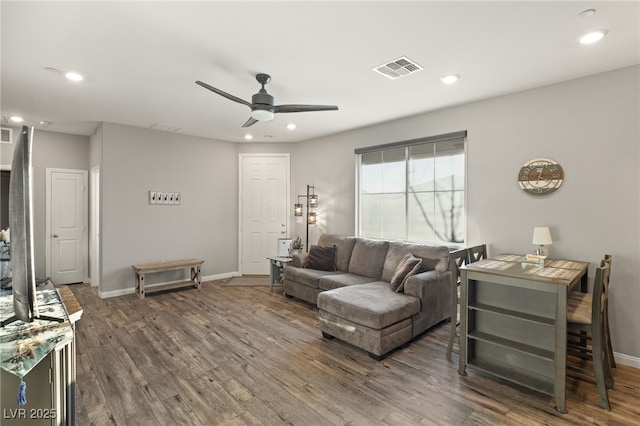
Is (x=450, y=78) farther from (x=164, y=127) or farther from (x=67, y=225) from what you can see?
(x=67, y=225)

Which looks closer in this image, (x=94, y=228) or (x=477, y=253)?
(x=477, y=253)

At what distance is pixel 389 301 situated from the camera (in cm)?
319

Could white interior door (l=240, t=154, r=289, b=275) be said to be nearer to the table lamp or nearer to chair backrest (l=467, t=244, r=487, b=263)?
A: chair backrest (l=467, t=244, r=487, b=263)

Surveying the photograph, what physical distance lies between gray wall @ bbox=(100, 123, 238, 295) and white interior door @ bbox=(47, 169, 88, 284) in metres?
1.48

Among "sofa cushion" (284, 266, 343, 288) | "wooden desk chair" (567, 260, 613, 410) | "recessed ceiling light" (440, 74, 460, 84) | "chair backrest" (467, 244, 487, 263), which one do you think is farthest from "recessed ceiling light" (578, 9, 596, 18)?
"sofa cushion" (284, 266, 343, 288)

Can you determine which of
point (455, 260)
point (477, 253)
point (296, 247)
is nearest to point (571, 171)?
point (477, 253)

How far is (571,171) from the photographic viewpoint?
318cm

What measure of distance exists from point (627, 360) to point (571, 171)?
6.06 feet

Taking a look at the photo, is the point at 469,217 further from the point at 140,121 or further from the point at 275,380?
the point at 140,121

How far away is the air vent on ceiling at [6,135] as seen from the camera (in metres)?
5.13

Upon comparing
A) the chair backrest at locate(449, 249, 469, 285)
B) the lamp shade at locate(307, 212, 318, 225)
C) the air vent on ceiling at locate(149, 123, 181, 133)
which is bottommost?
the chair backrest at locate(449, 249, 469, 285)

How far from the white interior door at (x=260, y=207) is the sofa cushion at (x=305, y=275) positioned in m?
1.68

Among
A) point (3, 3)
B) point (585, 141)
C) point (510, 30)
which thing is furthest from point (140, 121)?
point (585, 141)

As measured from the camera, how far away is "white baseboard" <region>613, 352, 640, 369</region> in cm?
284
